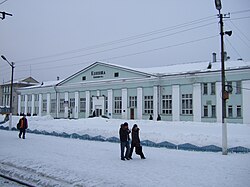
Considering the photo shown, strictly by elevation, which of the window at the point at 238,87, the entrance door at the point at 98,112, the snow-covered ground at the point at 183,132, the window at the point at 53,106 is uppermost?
the window at the point at 238,87

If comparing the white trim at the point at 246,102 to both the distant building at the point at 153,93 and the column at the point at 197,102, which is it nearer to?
the distant building at the point at 153,93

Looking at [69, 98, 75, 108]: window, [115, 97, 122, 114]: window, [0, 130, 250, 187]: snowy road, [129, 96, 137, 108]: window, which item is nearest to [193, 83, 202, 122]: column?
[129, 96, 137, 108]: window

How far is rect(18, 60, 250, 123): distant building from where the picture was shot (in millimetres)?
35781

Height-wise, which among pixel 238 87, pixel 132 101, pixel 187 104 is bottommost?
pixel 187 104

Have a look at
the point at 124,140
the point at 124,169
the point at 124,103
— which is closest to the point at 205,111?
the point at 124,103

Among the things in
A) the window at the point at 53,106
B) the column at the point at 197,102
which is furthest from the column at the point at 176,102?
the window at the point at 53,106

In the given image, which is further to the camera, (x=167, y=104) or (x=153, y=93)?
(x=153, y=93)

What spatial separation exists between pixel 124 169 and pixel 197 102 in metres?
28.5

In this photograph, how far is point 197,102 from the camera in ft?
127

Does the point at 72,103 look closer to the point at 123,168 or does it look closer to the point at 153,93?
the point at 153,93

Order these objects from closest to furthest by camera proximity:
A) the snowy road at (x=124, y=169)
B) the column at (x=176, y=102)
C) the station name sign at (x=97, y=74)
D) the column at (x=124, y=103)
Result: 1. the snowy road at (x=124, y=169)
2. the column at (x=176, y=102)
3. the column at (x=124, y=103)
4. the station name sign at (x=97, y=74)

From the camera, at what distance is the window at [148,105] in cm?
4300

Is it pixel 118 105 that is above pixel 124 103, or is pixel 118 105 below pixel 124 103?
below

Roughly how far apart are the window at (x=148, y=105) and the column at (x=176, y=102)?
3480mm
